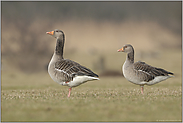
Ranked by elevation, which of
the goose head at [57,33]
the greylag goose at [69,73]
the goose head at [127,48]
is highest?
the goose head at [57,33]

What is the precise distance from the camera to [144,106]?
863 centimetres

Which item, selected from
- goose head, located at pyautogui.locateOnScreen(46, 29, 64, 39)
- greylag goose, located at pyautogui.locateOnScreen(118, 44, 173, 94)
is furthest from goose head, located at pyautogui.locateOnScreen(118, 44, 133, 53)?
goose head, located at pyautogui.locateOnScreen(46, 29, 64, 39)

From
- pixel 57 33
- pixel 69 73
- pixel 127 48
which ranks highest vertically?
pixel 57 33

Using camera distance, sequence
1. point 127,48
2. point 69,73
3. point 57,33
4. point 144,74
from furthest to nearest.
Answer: point 127,48
point 57,33
point 144,74
point 69,73

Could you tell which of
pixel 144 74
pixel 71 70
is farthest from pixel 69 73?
pixel 144 74

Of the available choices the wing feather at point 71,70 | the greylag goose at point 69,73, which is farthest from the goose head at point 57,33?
the wing feather at point 71,70

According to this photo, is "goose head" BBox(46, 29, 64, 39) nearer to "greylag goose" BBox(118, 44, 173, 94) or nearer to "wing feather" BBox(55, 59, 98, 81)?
"wing feather" BBox(55, 59, 98, 81)

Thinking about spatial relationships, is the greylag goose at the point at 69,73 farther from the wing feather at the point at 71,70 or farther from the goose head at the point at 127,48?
the goose head at the point at 127,48

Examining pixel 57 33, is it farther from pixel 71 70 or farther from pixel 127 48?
pixel 127 48

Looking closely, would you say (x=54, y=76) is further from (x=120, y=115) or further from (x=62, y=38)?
(x=120, y=115)

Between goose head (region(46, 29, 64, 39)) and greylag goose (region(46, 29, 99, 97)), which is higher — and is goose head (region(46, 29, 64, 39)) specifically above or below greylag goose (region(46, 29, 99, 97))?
above

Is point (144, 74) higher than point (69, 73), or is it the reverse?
point (144, 74)

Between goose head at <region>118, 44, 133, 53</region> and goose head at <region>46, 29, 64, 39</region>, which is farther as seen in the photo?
goose head at <region>118, 44, 133, 53</region>

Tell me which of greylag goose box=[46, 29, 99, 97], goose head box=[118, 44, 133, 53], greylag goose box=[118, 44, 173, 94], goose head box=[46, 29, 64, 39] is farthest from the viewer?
goose head box=[118, 44, 133, 53]
